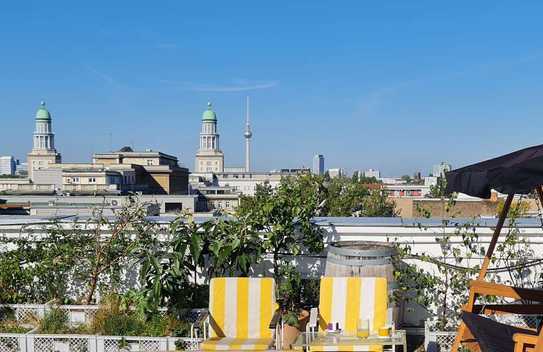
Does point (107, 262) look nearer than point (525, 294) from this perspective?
No

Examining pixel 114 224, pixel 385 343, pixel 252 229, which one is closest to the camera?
pixel 385 343

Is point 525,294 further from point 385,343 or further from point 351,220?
point 351,220

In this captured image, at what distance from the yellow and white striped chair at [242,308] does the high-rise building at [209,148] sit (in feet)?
423

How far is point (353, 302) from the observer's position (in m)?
3.93

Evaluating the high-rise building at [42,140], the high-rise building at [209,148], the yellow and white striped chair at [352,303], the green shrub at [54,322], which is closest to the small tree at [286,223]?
the yellow and white striped chair at [352,303]

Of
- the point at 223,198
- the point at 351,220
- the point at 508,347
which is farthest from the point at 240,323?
the point at 223,198

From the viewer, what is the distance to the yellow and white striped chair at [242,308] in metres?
4.01

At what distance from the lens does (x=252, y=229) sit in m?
4.79

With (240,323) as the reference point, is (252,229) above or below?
above

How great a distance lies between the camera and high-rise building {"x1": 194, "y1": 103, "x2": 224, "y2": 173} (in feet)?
433

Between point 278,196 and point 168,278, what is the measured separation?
1.29 metres

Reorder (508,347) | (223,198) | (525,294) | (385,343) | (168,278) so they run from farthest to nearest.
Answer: (223,198) → (168,278) → (525,294) → (385,343) → (508,347)

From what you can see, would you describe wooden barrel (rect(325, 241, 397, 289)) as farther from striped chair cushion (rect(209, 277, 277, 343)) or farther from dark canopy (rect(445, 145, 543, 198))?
dark canopy (rect(445, 145, 543, 198))

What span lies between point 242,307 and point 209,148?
130 meters
